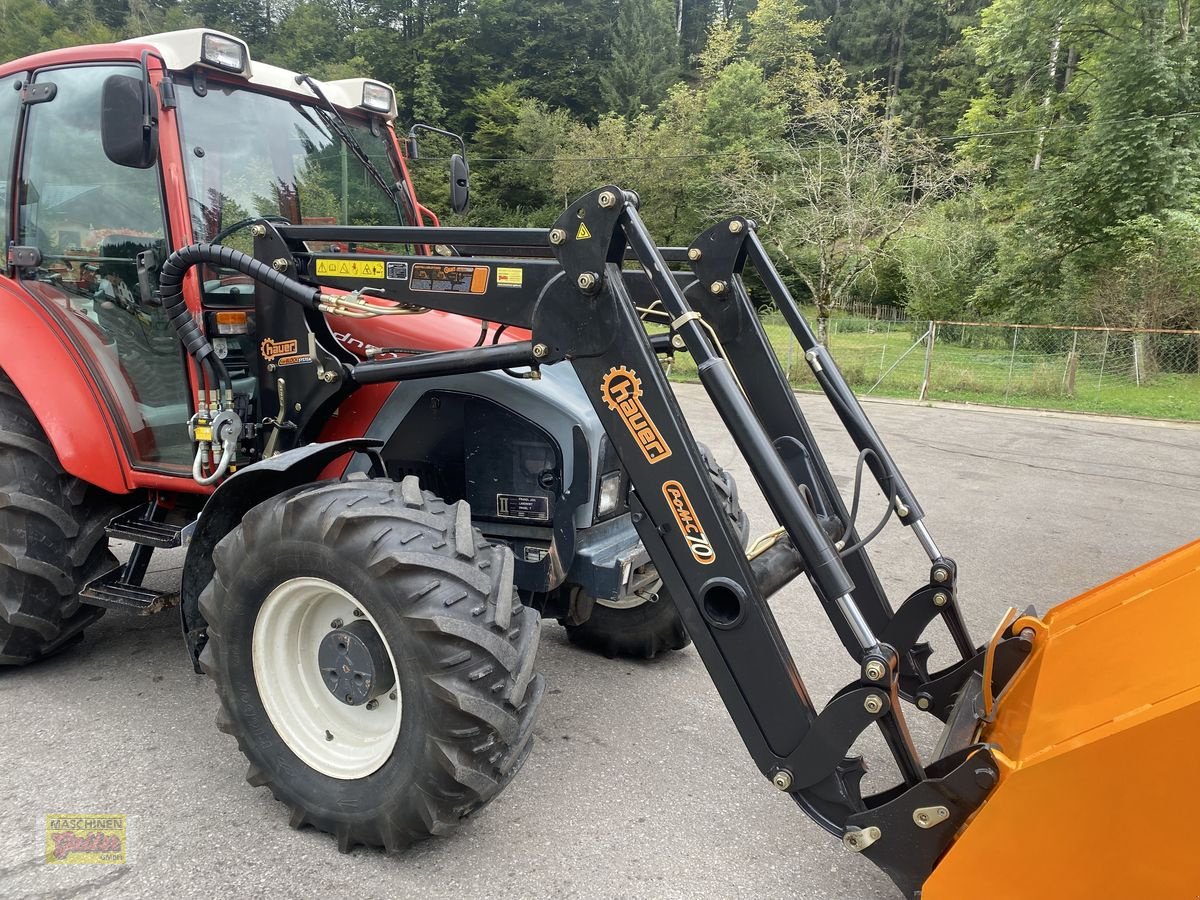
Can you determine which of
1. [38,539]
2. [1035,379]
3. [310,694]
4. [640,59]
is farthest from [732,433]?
[640,59]

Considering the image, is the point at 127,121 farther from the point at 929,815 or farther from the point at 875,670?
the point at 929,815

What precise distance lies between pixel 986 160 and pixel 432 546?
25.9 metres

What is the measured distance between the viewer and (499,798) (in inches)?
111

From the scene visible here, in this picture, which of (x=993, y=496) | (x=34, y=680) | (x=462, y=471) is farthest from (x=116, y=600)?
(x=993, y=496)

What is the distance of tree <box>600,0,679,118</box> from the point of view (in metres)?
46.3

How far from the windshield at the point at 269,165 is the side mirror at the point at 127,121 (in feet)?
1.06

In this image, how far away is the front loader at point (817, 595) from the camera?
6.06 ft

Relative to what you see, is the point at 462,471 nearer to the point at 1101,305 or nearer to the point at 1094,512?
the point at 1094,512

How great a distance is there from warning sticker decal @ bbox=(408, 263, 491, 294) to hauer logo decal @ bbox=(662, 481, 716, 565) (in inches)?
38.3

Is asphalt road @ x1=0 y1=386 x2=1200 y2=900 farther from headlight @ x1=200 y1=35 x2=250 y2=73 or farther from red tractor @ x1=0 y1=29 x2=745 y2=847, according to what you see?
headlight @ x1=200 y1=35 x2=250 y2=73

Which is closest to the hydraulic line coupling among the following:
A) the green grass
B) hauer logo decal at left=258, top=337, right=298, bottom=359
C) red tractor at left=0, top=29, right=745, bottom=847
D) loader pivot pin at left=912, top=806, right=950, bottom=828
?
red tractor at left=0, top=29, right=745, bottom=847

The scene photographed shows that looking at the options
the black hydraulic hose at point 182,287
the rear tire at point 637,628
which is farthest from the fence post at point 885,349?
the black hydraulic hose at point 182,287

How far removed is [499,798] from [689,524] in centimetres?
131

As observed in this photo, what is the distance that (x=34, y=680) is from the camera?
359cm
